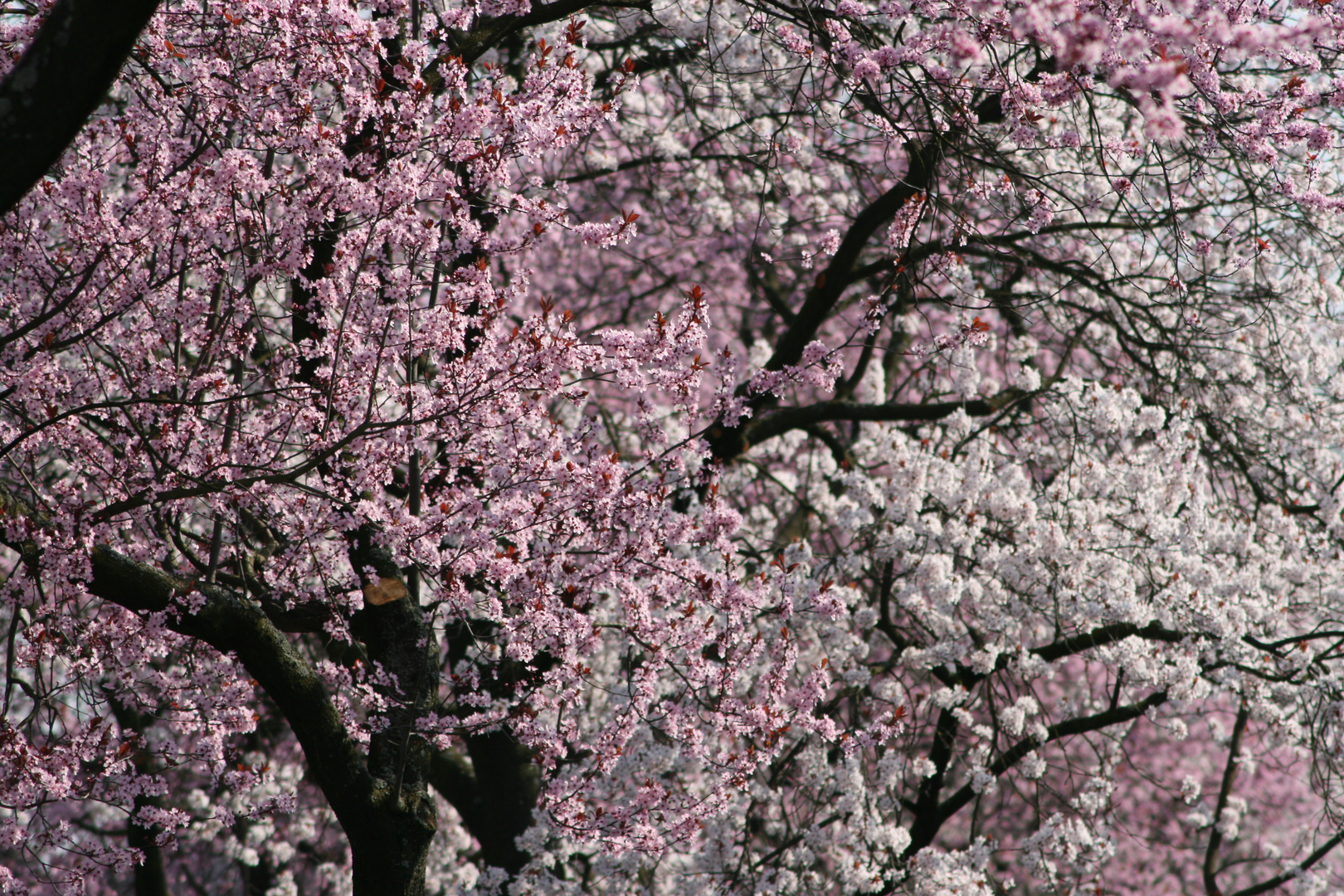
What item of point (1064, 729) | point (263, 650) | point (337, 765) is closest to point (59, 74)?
point (263, 650)

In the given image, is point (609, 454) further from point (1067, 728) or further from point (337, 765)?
point (1067, 728)

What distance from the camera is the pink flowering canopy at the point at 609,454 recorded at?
459cm

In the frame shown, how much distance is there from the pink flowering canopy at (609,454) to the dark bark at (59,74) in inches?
45.2

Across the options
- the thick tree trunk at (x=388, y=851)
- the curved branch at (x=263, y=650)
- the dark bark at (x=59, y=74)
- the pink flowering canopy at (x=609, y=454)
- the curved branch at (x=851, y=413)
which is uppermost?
the curved branch at (x=851, y=413)

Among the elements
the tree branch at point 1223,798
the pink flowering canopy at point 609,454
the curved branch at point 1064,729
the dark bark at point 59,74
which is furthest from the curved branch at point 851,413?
the dark bark at point 59,74

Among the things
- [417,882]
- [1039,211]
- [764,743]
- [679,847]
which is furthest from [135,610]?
[1039,211]

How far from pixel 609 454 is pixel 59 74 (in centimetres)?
306

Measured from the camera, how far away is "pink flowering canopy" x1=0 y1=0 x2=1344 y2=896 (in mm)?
4586

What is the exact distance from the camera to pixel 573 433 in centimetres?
534

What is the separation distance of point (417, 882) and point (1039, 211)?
4248 mm

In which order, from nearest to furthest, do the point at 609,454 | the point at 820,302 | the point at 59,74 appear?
1. the point at 59,74
2. the point at 609,454
3. the point at 820,302

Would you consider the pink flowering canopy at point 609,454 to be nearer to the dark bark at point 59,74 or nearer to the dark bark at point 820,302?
the dark bark at point 820,302

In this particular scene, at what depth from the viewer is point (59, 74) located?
2.67m

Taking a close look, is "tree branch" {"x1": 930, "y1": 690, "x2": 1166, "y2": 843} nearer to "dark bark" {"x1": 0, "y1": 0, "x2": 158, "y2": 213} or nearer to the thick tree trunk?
the thick tree trunk
